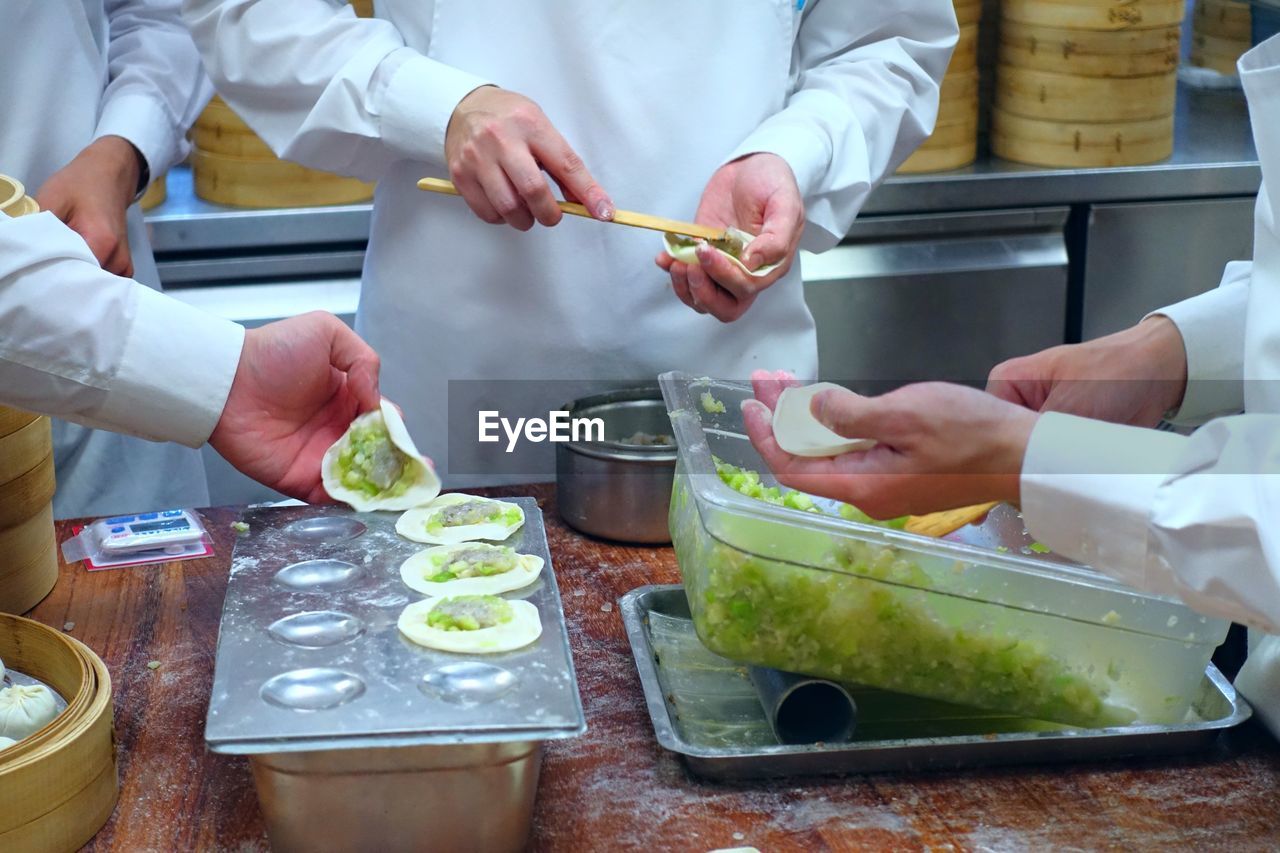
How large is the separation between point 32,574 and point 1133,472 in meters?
1.24

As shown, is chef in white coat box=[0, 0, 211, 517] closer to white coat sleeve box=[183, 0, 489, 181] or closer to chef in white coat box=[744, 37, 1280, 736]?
white coat sleeve box=[183, 0, 489, 181]

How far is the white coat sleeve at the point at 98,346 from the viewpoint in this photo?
4.54ft

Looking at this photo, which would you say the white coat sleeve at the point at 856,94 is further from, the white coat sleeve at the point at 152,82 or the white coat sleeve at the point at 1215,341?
the white coat sleeve at the point at 152,82

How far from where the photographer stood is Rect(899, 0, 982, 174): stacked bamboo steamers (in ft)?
9.99

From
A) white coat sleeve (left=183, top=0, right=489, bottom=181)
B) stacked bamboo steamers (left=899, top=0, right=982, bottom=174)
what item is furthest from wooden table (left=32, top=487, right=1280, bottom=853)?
stacked bamboo steamers (left=899, top=0, right=982, bottom=174)

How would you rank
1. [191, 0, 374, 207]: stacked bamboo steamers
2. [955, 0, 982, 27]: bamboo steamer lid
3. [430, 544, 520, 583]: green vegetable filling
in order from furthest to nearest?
[955, 0, 982, 27]: bamboo steamer lid, [191, 0, 374, 207]: stacked bamboo steamers, [430, 544, 520, 583]: green vegetable filling

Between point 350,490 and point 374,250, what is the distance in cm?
68

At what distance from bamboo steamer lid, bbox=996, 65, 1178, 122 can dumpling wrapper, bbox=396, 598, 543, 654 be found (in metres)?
2.32

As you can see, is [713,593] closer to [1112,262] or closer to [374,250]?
[374,250]

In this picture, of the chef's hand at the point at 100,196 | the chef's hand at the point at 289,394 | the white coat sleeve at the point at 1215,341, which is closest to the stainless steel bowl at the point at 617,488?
the chef's hand at the point at 289,394

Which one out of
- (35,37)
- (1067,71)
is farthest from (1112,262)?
(35,37)

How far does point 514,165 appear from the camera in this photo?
67.7 inches

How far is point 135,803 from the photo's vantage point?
119 cm

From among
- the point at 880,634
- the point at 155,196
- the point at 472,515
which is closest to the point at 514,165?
the point at 472,515
